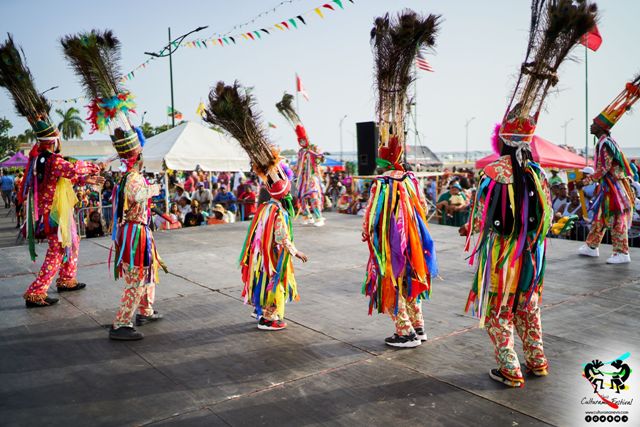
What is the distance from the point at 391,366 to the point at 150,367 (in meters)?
1.77

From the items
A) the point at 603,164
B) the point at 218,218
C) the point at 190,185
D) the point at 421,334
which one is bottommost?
the point at 421,334

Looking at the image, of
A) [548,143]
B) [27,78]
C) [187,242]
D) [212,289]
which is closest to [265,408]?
[212,289]

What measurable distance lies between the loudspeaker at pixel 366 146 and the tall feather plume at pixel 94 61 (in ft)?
11.2

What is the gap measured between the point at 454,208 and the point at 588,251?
3.92 metres

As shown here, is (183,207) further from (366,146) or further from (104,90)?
(104,90)

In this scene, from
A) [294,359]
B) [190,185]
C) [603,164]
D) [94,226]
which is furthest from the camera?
[190,185]

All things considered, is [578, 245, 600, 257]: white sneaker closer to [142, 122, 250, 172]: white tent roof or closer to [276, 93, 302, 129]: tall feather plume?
[276, 93, 302, 129]: tall feather plume

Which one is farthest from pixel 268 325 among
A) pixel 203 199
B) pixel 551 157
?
pixel 551 157

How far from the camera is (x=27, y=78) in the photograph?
5664mm

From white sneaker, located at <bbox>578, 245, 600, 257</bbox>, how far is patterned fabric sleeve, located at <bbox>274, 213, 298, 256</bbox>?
16.4 feet

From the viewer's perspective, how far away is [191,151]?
13281 millimetres

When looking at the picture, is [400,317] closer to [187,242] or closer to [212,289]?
[212,289]

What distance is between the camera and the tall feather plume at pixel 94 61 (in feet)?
15.3

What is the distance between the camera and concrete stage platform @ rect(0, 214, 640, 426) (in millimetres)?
3125
